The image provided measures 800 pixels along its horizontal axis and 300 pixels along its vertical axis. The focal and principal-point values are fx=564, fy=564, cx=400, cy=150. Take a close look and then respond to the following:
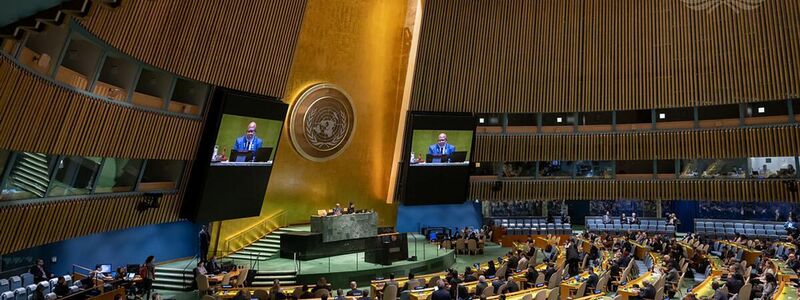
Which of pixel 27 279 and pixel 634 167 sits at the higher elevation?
pixel 634 167

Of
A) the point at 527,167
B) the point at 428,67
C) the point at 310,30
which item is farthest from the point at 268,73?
the point at 527,167

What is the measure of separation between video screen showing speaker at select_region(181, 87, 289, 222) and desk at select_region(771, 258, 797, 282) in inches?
552

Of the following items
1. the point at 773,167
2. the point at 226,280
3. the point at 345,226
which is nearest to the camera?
the point at 226,280

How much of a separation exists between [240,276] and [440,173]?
33.2 feet

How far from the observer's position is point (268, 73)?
1705cm

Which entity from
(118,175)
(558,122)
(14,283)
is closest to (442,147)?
(558,122)

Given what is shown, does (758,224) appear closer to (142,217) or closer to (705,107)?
(705,107)

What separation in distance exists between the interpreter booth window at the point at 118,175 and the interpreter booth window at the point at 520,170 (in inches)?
618

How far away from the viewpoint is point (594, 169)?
2445cm

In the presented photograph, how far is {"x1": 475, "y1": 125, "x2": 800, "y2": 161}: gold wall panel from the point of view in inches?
798

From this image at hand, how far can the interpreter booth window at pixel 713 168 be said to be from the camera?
866 inches

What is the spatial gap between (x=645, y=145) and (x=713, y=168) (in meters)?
2.73

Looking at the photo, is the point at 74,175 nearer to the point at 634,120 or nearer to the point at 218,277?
the point at 218,277

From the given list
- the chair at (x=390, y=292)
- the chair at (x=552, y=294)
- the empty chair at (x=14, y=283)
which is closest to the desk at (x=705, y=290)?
the chair at (x=552, y=294)
